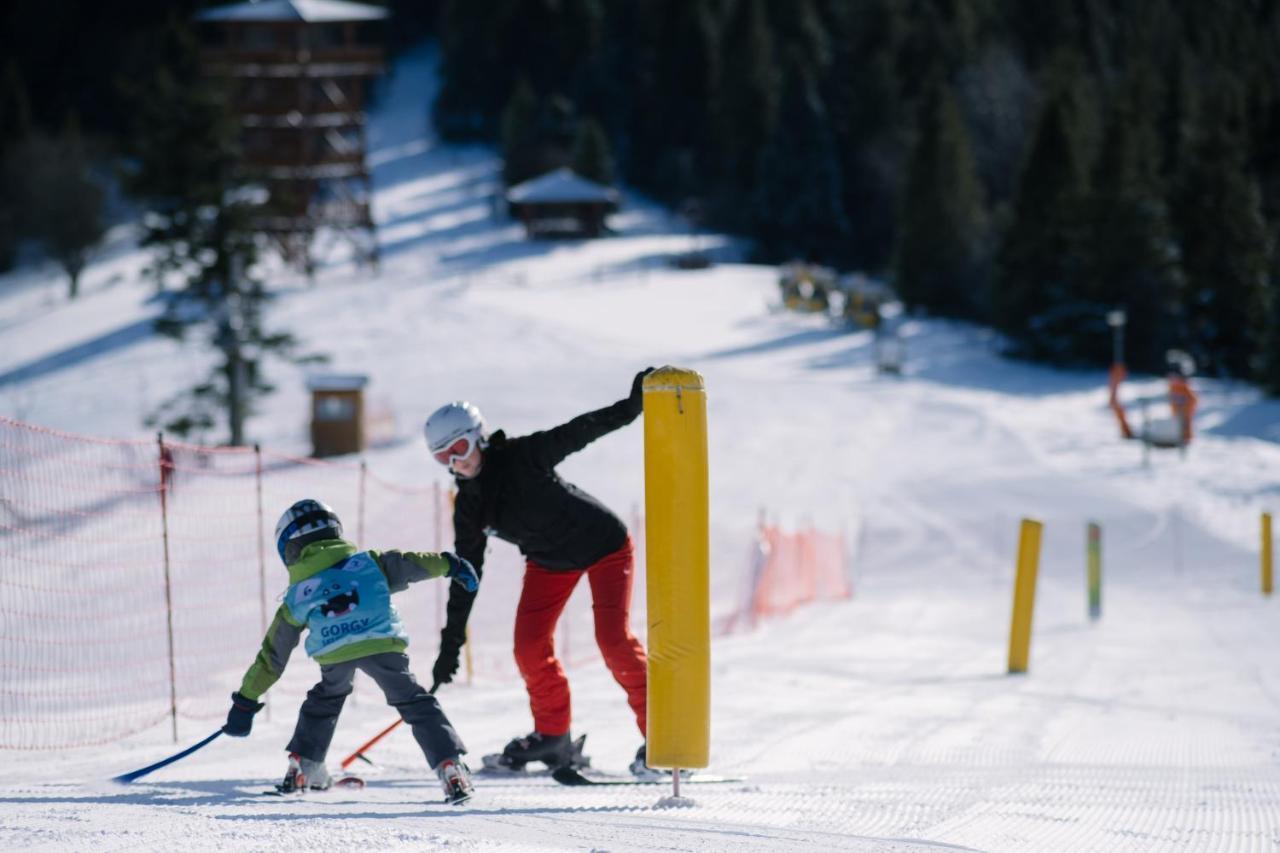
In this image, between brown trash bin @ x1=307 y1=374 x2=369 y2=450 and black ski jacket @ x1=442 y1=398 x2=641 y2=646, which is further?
brown trash bin @ x1=307 y1=374 x2=369 y2=450

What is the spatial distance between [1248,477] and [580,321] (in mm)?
24800

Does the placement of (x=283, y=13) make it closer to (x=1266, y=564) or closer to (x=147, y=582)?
(x=147, y=582)

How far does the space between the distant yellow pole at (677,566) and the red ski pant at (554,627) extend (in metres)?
0.90

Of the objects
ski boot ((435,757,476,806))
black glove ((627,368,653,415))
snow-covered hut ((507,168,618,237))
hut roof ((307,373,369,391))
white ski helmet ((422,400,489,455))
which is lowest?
hut roof ((307,373,369,391))

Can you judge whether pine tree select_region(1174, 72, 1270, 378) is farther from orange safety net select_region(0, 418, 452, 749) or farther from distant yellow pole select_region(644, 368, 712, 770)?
distant yellow pole select_region(644, 368, 712, 770)

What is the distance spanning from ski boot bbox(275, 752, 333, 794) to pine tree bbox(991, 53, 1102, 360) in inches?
1648

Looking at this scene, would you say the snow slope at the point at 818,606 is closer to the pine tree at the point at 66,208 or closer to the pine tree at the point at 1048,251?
the pine tree at the point at 66,208

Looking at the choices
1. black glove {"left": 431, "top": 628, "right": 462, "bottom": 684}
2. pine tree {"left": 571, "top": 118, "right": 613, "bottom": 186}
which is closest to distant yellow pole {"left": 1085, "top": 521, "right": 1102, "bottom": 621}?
black glove {"left": 431, "top": 628, "right": 462, "bottom": 684}

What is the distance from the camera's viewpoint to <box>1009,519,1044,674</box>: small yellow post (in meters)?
11.1

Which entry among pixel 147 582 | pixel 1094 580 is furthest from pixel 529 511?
pixel 147 582

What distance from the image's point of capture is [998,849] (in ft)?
15.2

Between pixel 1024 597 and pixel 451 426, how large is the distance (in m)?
6.10

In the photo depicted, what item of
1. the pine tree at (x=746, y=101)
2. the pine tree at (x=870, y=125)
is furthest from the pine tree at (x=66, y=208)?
the pine tree at (x=870, y=125)

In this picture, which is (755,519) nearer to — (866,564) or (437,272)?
(866,564)
